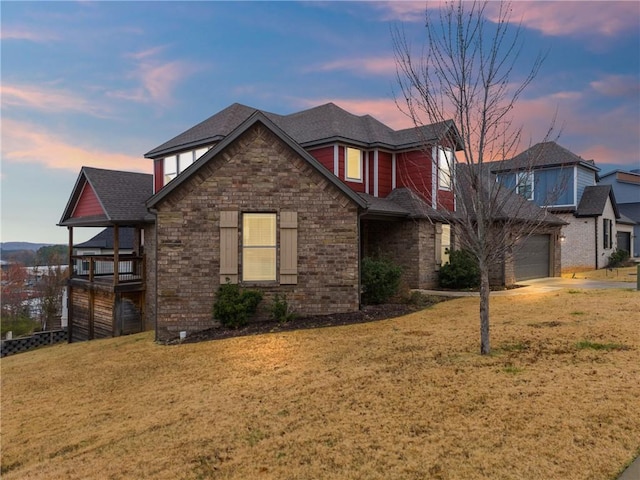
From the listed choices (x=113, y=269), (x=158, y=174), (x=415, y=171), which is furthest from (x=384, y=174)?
(x=113, y=269)

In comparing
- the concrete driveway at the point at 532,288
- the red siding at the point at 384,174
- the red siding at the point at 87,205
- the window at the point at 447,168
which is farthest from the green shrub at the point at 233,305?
the red siding at the point at 87,205

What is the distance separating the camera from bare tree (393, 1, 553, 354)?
6535 millimetres

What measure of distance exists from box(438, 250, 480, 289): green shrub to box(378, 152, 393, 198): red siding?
4.07m

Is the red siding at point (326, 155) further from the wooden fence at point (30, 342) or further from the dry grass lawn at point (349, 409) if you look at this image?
the wooden fence at point (30, 342)

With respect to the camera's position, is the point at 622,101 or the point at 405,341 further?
the point at 622,101

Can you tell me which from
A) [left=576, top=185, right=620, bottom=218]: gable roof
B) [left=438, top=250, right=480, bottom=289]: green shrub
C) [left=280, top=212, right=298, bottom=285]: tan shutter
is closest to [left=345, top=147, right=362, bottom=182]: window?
[left=438, top=250, right=480, bottom=289]: green shrub

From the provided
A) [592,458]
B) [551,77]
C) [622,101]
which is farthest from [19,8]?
[622,101]

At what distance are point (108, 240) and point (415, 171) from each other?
73.9 ft

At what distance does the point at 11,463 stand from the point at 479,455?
207 inches

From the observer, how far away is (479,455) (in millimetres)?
3453

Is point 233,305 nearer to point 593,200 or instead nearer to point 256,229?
point 256,229

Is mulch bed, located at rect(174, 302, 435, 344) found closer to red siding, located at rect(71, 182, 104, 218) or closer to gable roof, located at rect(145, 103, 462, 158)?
gable roof, located at rect(145, 103, 462, 158)

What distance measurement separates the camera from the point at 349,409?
465 centimetres

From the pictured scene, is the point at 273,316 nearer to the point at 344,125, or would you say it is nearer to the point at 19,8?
the point at 344,125
